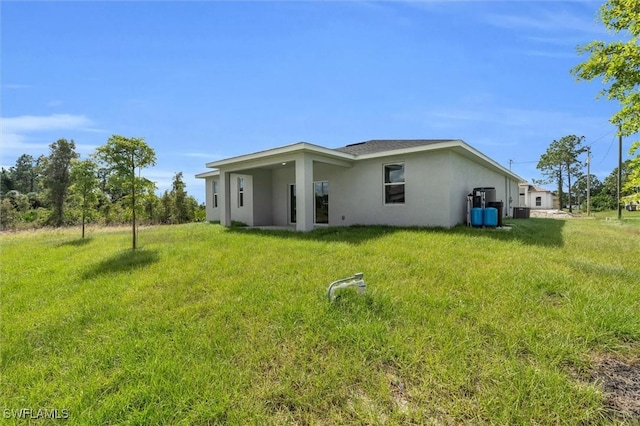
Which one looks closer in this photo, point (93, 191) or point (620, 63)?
point (620, 63)

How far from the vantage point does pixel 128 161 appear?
322 inches

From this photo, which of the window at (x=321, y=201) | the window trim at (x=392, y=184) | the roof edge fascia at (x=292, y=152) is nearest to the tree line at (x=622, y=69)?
the window trim at (x=392, y=184)

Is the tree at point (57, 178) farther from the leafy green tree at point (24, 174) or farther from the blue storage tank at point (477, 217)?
the blue storage tank at point (477, 217)

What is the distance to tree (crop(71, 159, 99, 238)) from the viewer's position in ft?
33.4

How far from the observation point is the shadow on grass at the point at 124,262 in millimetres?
6035

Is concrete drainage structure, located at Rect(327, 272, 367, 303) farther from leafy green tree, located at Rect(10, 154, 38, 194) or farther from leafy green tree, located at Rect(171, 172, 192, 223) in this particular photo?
leafy green tree, located at Rect(10, 154, 38, 194)

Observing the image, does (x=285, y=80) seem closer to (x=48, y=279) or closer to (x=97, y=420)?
(x=48, y=279)

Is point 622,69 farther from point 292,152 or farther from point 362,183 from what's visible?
point 292,152

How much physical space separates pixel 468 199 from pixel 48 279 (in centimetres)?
1214

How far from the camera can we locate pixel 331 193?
11.8 meters

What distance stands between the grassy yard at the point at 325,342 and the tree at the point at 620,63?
10.1 feet

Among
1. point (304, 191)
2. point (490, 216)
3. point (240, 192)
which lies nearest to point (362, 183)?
point (304, 191)

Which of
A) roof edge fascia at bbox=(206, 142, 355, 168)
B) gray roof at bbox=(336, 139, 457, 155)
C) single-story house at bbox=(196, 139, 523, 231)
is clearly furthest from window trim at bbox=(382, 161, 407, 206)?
roof edge fascia at bbox=(206, 142, 355, 168)

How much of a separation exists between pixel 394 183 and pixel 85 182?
11.3 metres
